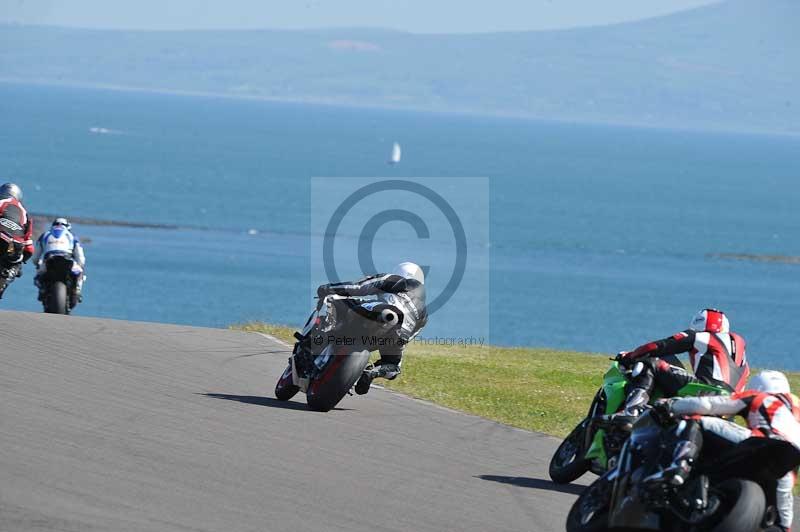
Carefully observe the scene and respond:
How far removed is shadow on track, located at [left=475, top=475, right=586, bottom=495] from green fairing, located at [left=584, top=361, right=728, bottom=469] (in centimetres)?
35

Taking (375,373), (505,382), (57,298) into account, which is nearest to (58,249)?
(57,298)

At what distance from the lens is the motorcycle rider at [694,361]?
11.0 metres

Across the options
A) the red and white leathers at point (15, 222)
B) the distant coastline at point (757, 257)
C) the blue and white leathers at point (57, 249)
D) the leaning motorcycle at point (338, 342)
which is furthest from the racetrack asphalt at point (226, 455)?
the distant coastline at point (757, 257)

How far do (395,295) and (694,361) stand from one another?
334cm

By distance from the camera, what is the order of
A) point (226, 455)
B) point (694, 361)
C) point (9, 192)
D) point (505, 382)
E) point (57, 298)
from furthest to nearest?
point (57, 298)
point (9, 192)
point (505, 382)
point (694, 361)
point (226, 455)

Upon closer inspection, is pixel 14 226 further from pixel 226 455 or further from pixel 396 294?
pixel 226 455

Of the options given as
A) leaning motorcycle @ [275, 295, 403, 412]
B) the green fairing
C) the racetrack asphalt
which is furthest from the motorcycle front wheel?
the green fairing

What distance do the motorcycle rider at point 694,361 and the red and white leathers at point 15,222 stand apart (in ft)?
38.2

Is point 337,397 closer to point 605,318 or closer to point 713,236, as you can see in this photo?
point 605,318

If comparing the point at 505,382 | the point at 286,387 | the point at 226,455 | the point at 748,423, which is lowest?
the point at 505,382

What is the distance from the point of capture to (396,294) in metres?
13.7

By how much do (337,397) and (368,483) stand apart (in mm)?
3078

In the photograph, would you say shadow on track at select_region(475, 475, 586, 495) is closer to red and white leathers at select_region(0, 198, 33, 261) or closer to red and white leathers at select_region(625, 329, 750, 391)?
red and white leathers at select_region(625, 329, 750, 391)

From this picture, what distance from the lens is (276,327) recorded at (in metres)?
21.6
